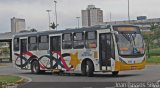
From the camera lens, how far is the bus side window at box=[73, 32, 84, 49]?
27766 mm

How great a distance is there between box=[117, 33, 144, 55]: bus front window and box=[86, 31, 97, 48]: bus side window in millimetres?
1706

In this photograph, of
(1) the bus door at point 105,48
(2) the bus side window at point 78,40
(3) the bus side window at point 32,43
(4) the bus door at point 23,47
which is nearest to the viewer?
(1) the bus door at point 105,48

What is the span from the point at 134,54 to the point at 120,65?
1.23 m

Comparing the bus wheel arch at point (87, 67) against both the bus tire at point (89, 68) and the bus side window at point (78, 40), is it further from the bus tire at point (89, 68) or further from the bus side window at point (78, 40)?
the bus side window at point (78, 40)

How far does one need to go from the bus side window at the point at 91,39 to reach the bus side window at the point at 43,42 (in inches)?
203

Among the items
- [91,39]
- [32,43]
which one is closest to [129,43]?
[91,39]

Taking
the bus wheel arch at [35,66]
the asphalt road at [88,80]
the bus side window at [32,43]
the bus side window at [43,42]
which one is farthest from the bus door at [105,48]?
the bus side window at [32,43]

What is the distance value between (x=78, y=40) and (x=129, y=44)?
3.81m

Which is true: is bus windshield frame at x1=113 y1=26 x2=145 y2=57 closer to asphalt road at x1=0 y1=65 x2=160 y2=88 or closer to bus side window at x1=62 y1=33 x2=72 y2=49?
asphalt road at x1=0 y1=65 x2=160 y2=88

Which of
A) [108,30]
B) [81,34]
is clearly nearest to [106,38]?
[108,30]

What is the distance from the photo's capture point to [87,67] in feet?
89.4

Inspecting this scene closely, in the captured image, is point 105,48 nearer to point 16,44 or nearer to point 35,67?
point 35,67

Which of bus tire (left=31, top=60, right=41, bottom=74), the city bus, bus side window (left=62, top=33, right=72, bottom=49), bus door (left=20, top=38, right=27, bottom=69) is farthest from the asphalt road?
bus door (left=20, top=38, right=27, bottom=69)

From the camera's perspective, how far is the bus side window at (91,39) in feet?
87.3
